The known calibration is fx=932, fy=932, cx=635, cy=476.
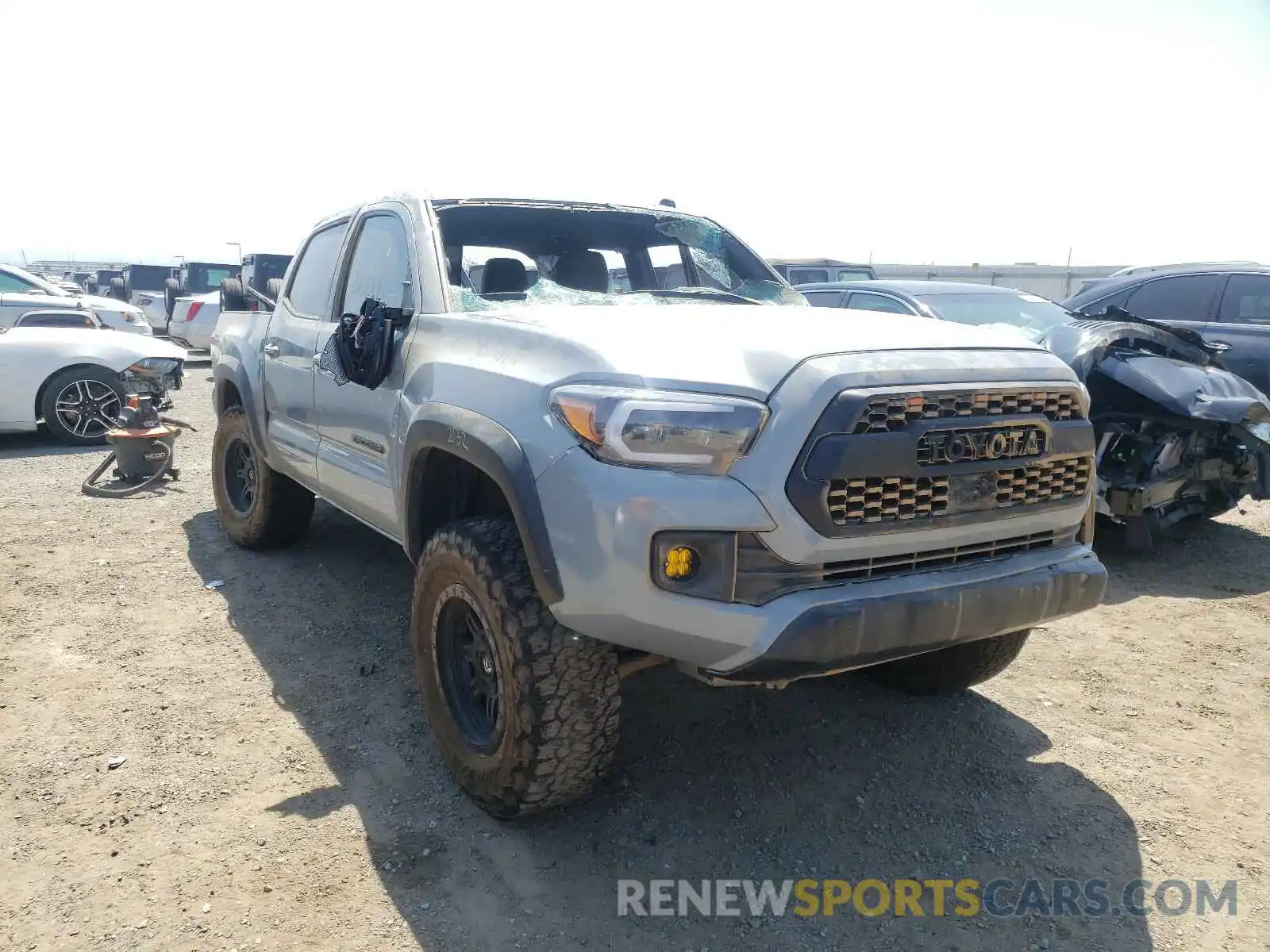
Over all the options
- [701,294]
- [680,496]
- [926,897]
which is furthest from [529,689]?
[701,294]

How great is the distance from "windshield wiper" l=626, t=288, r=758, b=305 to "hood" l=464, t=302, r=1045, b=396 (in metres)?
0.59

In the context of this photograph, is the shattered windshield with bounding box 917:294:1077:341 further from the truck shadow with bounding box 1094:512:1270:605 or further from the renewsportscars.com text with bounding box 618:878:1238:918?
the renewsportscars.com text with bounding box 618:878:1238:918

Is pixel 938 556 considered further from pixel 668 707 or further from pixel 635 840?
pixel 668 707

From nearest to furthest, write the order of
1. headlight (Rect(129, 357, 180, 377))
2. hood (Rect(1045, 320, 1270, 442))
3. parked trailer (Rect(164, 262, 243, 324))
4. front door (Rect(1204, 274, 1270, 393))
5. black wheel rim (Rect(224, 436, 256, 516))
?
hood (Rect(1045, 320, 1270, 442))
black wheel rim (Rect(224, 436, 256, 516))
front door (Rect(1204, 274, 1270, 393))
headlight (Rect(129, 357, 180, 377))
parked trailer (Rect(164, 262, 243, 324))

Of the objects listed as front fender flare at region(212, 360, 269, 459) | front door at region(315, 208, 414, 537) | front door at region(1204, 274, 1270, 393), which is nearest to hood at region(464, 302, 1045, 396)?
front door at region(315, 208, 414, 537)

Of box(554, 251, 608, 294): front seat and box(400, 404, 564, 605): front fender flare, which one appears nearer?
box(400, 404, 564, 605): front fender flare

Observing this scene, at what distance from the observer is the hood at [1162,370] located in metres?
5.28

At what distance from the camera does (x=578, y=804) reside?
3.03 m

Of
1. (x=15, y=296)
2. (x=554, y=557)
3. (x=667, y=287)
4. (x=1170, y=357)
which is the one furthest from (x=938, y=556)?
(x=15, y=296)

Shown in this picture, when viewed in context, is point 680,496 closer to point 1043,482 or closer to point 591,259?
point 1043,482

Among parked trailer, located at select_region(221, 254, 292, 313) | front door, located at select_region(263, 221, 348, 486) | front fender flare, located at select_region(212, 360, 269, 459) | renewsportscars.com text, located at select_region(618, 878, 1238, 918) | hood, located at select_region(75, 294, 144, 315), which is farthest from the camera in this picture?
hood, located at select_region(75, 294, 144, 315)

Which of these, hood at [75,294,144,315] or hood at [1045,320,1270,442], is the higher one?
hood at [1045,320,1270,442]

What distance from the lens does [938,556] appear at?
2580 mm

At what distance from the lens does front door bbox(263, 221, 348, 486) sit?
4.35 m
